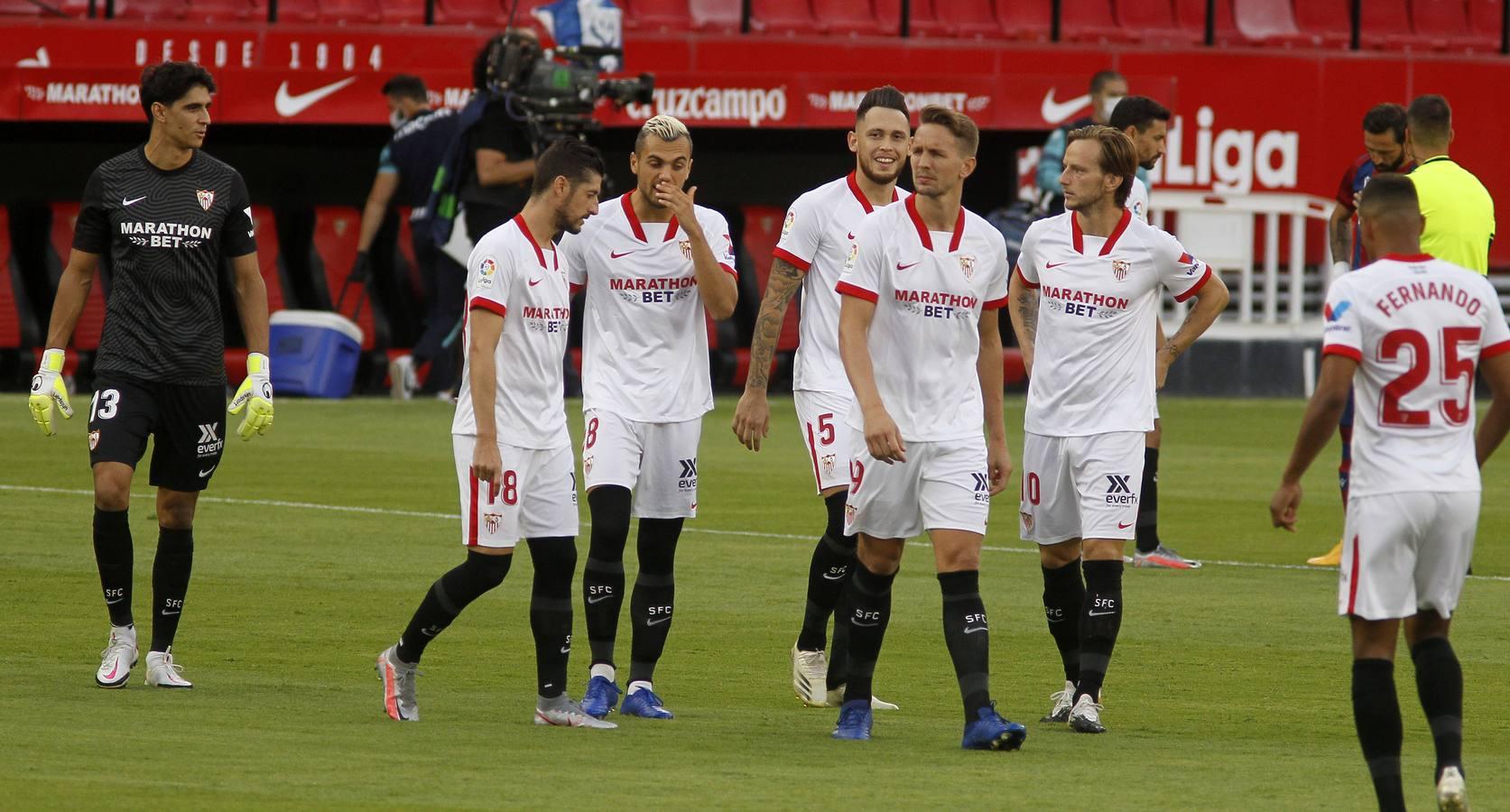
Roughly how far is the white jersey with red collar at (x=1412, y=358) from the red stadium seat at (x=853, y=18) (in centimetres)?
1908

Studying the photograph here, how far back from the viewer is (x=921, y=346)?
285 inches

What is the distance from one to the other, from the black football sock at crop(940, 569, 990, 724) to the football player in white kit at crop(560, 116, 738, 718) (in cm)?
120

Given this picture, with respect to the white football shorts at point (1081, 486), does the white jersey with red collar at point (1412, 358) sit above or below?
above

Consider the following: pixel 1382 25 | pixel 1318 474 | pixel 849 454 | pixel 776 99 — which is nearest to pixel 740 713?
pixel 849 454

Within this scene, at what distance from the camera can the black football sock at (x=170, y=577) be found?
7969 mm

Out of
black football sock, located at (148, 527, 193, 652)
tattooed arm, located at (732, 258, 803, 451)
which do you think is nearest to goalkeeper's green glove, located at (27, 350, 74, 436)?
black football sock, located at (148, 527, 193, 652)

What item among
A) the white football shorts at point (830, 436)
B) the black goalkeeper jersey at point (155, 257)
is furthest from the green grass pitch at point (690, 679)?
the black goalkeeper jersey at point (155, 257)

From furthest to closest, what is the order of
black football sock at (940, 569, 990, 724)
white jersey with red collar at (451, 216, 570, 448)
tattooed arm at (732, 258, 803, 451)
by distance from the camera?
1. tattooed arm at (732, 258, 803, 451)
2. white jersey with red collar at (451, 216, 570, 448)
3. black football sock at (940, 569, 990, 724)

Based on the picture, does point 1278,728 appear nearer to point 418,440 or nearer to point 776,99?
point 418,440

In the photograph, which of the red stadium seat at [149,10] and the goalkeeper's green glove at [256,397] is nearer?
the goalkeeper's green glove at [256,397]

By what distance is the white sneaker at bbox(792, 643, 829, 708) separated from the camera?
8000 mm

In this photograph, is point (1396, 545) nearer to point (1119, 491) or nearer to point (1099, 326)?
point (1119, 491)

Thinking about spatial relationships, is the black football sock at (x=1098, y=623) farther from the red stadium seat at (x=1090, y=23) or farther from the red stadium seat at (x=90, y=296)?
the red stadium seat at (x=1090, y=23)

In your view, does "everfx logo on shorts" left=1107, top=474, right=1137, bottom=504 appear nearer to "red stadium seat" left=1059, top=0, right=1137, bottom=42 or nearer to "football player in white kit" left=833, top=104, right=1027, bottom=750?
"football player in white kit" left=833, top=104, right=1027, bottom=750
